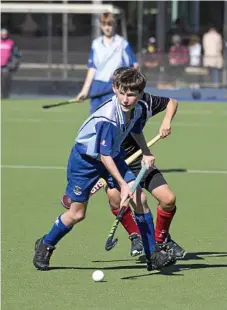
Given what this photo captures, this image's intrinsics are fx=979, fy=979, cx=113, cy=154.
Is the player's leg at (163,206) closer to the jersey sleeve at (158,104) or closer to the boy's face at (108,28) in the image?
the jersey sleeve at (158,104)

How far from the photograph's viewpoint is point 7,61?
2228 centimetres

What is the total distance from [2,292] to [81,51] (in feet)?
66.1

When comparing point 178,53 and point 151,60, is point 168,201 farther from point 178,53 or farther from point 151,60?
point 178,53

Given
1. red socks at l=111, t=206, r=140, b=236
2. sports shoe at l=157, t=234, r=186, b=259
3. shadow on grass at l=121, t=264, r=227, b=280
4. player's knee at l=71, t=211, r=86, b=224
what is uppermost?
player's knee at l=71, t=211, r=86, b=224

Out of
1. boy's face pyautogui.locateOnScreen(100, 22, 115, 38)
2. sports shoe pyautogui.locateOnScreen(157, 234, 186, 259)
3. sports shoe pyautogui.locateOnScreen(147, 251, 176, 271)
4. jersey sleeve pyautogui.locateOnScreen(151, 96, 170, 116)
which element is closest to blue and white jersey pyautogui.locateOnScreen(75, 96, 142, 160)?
jersey sleeve pyautogui.locateOnScreen(151, 96, 170, 116)

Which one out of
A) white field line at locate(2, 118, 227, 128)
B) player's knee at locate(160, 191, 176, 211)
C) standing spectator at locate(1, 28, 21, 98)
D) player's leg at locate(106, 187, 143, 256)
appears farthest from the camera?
standing spectator at locate(1, 28, 21, 98)

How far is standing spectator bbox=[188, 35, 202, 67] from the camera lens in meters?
23.3

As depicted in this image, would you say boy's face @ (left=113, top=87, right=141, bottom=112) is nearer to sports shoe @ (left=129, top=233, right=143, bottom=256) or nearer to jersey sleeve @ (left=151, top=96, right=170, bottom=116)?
jersey sleeve @ (left=151, top=96, right=170, bottom=116)

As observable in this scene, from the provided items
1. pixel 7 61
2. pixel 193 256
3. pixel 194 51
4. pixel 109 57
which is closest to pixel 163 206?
pixel 193 256

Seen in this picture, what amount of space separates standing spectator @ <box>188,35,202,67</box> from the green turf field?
8641 millimetres

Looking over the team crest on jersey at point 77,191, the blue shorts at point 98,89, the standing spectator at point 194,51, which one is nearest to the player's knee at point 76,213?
the team crest on jersey at point 77,191

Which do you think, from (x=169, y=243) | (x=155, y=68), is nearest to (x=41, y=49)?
(x=155, y=68)

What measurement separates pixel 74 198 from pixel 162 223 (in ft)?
2.38

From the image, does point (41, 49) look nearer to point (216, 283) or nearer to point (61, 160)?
point (61, 160)
